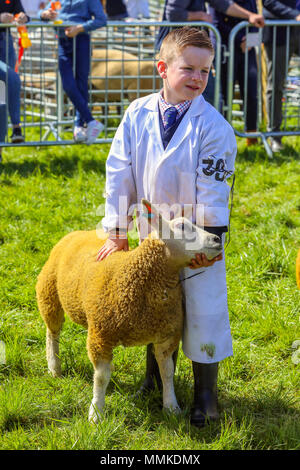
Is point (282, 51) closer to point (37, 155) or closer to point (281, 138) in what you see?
point (281, 138)

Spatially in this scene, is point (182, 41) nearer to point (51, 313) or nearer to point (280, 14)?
point (51, 313)

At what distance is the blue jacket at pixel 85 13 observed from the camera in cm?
730

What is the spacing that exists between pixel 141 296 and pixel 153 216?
0.40 m

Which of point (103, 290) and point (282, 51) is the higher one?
point (282, 51)

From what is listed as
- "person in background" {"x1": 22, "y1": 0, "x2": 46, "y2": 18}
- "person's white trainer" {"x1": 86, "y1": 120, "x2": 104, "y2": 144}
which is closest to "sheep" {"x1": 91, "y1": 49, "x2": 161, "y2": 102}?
"person's white trainer" {"x1": 86, "y1": 120, "x2": 104, "y2": 144}

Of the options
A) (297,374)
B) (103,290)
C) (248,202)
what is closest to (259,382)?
(297,374)

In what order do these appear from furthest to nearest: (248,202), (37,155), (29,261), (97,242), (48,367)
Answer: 1. (37,155)
2. (248,202)
3. (29,261)
4. (48,367)
5. (97,242)

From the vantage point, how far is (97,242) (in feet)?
11.8

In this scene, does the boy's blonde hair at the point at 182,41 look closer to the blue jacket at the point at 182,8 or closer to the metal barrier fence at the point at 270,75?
the blue jacket at the point at 182,8

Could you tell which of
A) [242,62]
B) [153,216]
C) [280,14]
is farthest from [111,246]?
[280,14]

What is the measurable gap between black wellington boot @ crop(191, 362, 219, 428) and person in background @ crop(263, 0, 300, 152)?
195 inches

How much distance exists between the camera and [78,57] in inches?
295

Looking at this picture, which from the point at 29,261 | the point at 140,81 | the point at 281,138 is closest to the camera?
the point at 29,261

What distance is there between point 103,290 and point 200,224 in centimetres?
57
